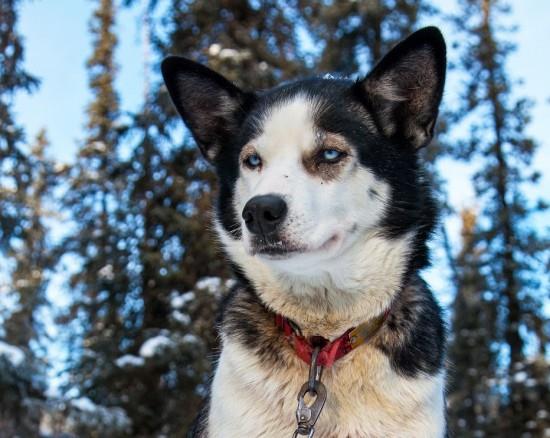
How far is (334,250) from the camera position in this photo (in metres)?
3.03

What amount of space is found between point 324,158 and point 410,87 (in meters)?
0.66

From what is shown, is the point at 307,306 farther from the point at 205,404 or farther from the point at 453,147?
the point at 453,147

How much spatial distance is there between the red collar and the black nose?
0.60 metres

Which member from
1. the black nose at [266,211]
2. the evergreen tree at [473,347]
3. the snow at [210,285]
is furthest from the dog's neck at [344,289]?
the evergreen tree at [473,347]

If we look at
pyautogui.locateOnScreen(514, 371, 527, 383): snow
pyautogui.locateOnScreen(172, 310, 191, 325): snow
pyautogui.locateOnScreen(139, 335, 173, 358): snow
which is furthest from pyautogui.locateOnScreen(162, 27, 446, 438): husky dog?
pyautogui.locateOnScreen(514, 371, 527, 383): snow

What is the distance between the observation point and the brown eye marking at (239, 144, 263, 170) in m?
3.28

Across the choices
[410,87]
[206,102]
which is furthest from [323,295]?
[206,102]

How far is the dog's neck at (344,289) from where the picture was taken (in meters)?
3.19

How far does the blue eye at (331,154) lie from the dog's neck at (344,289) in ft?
1.36

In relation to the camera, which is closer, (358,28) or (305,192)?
(305,192)

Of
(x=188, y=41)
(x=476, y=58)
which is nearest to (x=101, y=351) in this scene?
(x=188, y=41)

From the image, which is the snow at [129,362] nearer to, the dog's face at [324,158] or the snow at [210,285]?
the snow at [210,285]

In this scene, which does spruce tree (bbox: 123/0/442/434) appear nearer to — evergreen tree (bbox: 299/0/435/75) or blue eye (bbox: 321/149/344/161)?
evergreen tree (bbox: 299/0/435/75)

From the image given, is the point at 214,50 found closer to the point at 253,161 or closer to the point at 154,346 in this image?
the point at 154,346
